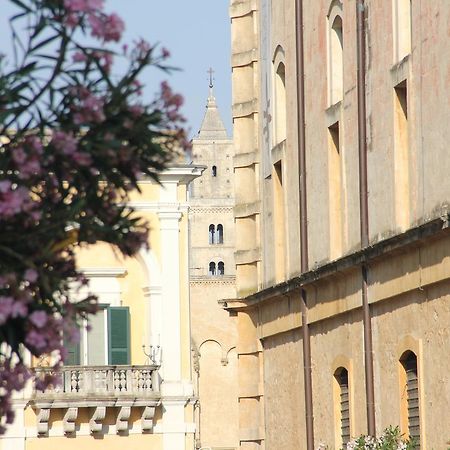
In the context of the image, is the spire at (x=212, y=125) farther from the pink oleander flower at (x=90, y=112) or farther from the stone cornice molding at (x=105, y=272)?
the pink oleander flower at (x=90, y=112)

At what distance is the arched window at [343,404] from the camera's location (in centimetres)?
2622

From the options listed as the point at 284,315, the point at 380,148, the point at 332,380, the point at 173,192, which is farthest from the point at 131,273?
the point at 380,148

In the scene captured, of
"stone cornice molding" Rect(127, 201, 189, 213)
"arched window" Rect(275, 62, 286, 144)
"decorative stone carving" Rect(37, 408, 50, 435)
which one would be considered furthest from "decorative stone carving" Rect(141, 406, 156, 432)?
"arched window" Rect(275, 62, 286, 144)

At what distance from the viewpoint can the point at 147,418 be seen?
40469mm

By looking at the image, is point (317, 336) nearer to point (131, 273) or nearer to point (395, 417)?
point (395, 417)

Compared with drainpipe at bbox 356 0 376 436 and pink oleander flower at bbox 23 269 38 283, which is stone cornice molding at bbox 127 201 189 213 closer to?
drainpipe at bbox 356 0 376 436

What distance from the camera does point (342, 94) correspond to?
85.9 feet

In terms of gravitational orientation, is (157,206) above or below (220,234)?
below

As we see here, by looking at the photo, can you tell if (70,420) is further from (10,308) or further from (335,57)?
(10,308)

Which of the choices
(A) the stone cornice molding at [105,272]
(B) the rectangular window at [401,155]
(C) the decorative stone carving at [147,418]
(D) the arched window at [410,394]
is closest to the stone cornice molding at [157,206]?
(A) the stone cornice molding at [105,272]

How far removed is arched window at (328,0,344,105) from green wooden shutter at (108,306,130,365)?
1497cm

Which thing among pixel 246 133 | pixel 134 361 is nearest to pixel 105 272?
pixel 134 361

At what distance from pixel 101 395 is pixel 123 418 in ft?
2.29

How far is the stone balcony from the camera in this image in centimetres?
3984
